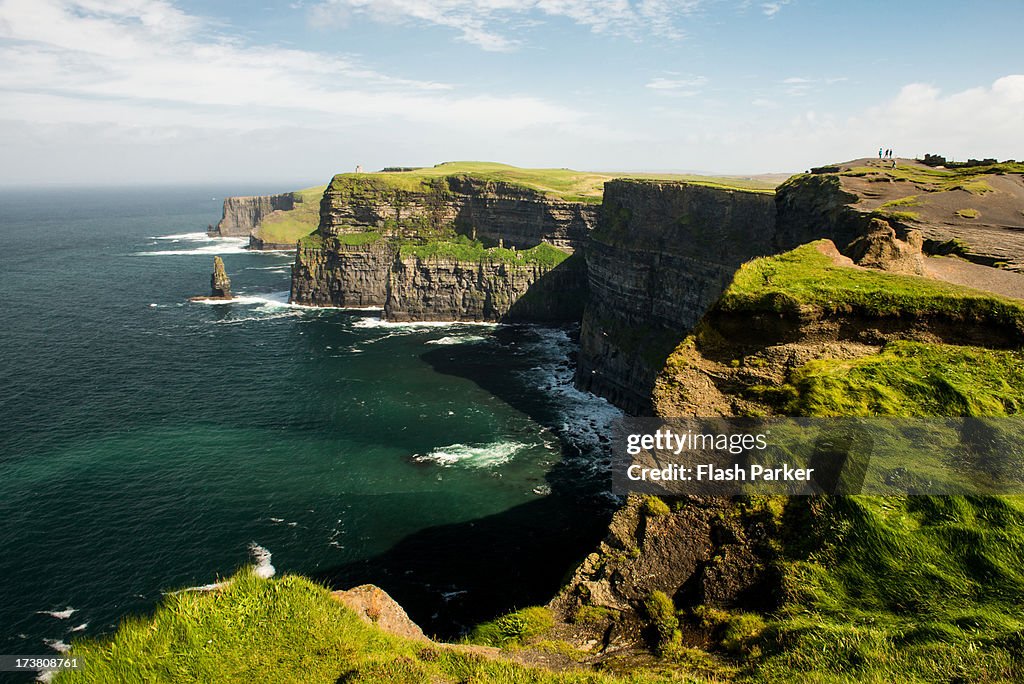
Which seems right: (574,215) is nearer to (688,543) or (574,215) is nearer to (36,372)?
(36,372)

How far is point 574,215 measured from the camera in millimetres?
117438

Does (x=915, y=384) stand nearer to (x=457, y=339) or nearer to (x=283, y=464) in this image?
(x=283, y=464)

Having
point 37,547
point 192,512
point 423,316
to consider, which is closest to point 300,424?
point 192,512

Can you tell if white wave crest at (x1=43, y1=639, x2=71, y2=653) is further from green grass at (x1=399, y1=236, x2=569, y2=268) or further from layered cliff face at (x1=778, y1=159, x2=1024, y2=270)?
green grass at (x1=399, y1=236, x2=569, y2=268)

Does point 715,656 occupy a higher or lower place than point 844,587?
lower

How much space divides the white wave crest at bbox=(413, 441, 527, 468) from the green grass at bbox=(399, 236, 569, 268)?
59.9 meters

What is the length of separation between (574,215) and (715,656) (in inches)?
4195

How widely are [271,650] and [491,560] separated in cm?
2632

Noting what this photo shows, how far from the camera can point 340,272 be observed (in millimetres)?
124938

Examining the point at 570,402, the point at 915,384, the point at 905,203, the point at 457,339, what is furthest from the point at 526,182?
the point at 915,384

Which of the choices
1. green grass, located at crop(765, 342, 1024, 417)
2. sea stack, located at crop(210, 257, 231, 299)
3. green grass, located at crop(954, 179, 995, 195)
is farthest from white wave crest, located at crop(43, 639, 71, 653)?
sea stack, located at crop(210, 257, 231, 299)

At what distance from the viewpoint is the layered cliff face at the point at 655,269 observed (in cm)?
7081

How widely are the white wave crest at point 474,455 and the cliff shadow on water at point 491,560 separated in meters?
6.53

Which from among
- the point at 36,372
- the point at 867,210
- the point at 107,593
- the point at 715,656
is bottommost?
the point at 107,593
